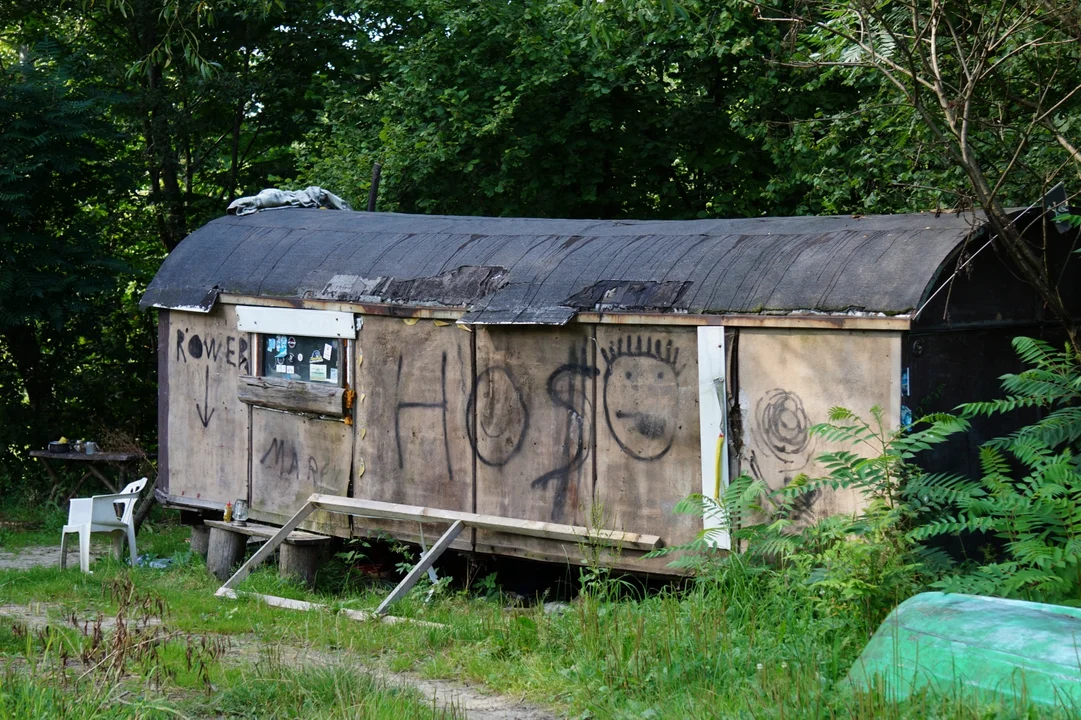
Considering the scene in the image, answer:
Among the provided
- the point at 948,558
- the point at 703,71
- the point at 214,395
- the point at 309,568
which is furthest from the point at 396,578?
the point at 703,71

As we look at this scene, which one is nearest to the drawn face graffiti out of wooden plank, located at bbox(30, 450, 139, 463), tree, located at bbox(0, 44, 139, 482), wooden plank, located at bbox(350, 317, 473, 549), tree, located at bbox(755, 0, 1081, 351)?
wooden plank, located at bbox(350, 317, 473, 549)

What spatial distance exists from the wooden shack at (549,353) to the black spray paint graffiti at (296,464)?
2 cm

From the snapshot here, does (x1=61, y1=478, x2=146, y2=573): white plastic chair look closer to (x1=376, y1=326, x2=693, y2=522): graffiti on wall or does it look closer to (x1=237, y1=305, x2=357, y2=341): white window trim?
(x1=237, y1=305, x2=357, y2=341): white window trim

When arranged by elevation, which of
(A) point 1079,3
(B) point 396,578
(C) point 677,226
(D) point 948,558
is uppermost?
(A) point 1079,3

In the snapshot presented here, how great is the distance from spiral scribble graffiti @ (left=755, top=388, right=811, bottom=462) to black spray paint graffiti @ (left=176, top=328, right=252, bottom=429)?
16.1 ft

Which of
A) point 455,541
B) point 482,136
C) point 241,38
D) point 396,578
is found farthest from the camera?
point 241,38

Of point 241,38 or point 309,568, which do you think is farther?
point 241,38

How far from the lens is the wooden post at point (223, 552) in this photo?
31.3 ft

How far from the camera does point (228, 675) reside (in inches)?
233

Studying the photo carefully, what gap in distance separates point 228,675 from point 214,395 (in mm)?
4628

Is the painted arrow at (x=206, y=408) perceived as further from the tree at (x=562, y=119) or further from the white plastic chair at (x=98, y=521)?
the tree at (x=562, y=119)

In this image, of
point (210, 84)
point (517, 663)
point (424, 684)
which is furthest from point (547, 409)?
point (210, 84)

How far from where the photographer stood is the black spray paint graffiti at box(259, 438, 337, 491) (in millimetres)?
9320

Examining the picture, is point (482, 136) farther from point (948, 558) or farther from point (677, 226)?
point (948, 558)
